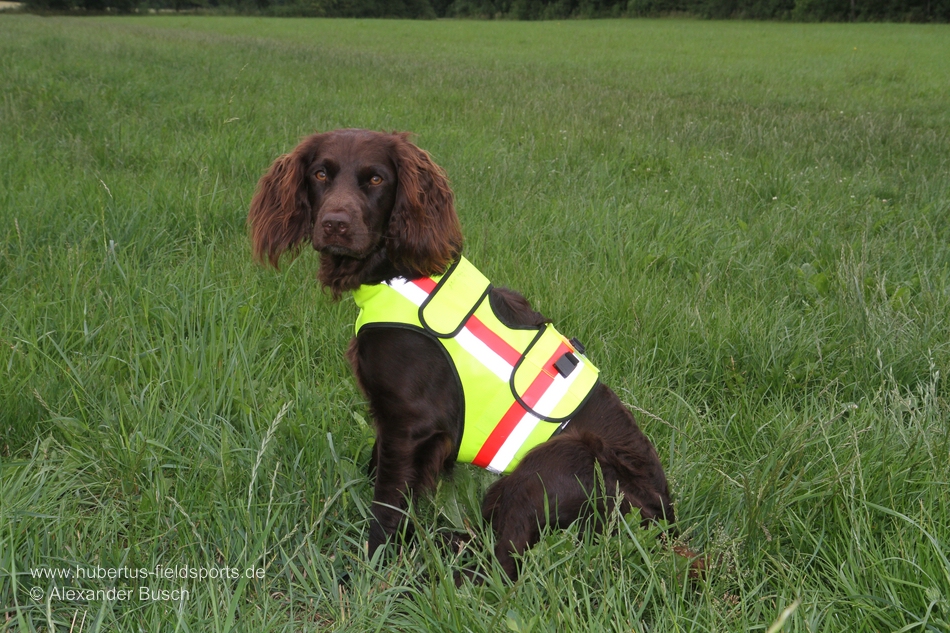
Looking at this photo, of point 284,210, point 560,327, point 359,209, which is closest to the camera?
point 359,209

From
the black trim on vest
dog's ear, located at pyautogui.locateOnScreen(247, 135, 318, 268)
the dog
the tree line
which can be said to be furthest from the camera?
the tree line

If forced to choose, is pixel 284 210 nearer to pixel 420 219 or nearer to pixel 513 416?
pixel 420 219

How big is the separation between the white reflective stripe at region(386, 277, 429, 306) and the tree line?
4560 centimetres

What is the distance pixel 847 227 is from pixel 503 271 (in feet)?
7.91

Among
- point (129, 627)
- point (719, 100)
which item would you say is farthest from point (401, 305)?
point (719, 100)

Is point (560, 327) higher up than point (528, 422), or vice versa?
point (528, 422)

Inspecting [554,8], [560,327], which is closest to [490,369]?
[560,327]

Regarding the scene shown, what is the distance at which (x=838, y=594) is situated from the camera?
1656 mm

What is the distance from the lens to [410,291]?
6.88ft

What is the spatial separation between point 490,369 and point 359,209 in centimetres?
66

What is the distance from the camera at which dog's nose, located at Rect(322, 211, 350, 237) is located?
206cm

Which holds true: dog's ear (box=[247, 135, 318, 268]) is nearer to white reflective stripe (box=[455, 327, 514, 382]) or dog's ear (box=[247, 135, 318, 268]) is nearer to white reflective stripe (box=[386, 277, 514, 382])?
white reflective stripe (box=[386, 277, 514, 382])

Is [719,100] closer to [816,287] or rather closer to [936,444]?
[816,287]

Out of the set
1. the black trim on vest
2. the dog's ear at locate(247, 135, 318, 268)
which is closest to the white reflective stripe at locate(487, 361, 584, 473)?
the black trim on vest
